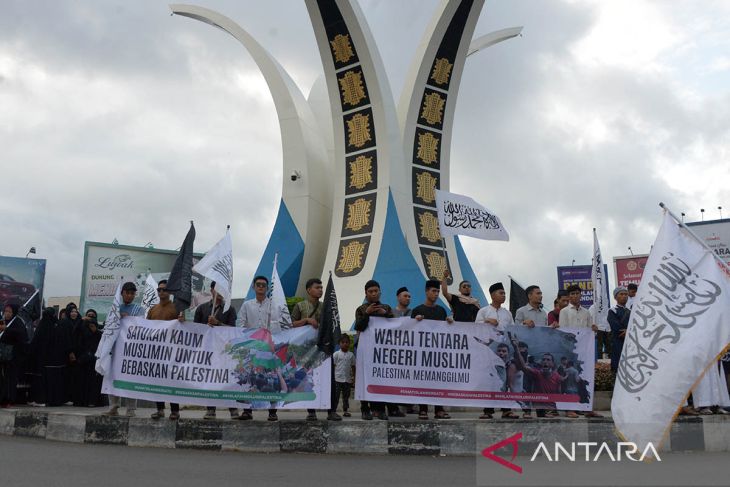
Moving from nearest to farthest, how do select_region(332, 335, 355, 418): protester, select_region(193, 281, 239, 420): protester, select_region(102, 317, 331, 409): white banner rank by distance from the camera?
select_region(102, 317, 331, 409): white banner, select_region(193, 281, 239, 420): protester, select_region(332, 335, 355, 418): protester

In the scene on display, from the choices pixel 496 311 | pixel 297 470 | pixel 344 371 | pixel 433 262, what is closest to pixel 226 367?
pixel 297 470

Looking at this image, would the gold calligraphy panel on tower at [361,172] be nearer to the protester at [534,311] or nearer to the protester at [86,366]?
the protester at [86,366]

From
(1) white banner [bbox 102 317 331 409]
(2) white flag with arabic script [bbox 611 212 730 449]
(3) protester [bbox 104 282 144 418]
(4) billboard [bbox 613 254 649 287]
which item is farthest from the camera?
(4) billboard [bbox 613 254 649 287]

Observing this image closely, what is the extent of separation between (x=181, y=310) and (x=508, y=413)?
139 inches

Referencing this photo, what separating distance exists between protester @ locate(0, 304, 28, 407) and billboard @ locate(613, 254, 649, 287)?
39.5 meters

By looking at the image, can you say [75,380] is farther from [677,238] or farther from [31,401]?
[677,238]

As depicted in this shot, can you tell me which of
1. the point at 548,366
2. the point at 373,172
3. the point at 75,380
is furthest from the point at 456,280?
the point at 548,366

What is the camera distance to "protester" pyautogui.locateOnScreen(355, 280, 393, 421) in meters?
7.17

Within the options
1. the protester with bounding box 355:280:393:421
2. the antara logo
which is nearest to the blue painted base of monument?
the antara logo

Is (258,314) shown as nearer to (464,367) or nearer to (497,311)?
(464,367)

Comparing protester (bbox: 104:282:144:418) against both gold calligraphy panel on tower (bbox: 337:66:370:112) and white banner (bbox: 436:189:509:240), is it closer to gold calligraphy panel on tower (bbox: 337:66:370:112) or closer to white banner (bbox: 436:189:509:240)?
white banner (bbox: 436:189:509:240)

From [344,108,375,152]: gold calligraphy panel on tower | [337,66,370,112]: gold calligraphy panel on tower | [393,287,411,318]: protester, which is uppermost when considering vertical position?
[337,66,370,112]: gold calligraphy panel on tower

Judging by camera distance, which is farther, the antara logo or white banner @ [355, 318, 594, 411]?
white banner @ [355, 318, 594, 411]

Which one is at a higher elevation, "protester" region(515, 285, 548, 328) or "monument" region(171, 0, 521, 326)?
"monument" region(171, 0, 521, 326)
